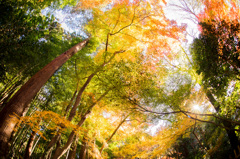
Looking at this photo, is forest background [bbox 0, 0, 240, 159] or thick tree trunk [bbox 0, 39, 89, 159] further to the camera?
forest background [bbox 0, 0, 240, 159]

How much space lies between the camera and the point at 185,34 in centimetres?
506

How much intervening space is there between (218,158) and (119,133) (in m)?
4.43

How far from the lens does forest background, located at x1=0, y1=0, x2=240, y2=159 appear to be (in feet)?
9.65

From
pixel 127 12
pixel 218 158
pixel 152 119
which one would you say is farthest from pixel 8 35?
pixel 218 158

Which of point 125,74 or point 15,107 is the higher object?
point 125,74

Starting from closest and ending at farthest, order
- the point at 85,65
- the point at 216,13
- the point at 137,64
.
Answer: the point at 216,13
the point at 137,64
the point at 85,65

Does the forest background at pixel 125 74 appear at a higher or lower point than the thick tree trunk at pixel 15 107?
higher

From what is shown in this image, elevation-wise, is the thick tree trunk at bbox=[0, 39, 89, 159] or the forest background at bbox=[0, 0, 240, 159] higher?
the forest background at bbox=[0, 0, 240, 159]

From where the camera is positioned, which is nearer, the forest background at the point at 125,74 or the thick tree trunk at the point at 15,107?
the thick tree trunk at the point at 15,107

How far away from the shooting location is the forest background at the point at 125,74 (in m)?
2.94

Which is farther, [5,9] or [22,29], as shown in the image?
[22,29]

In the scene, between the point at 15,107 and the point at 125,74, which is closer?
the point at 15,107

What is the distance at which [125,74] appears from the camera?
12.3 ft

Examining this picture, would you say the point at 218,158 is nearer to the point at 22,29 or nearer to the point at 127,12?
the point at 127,12
